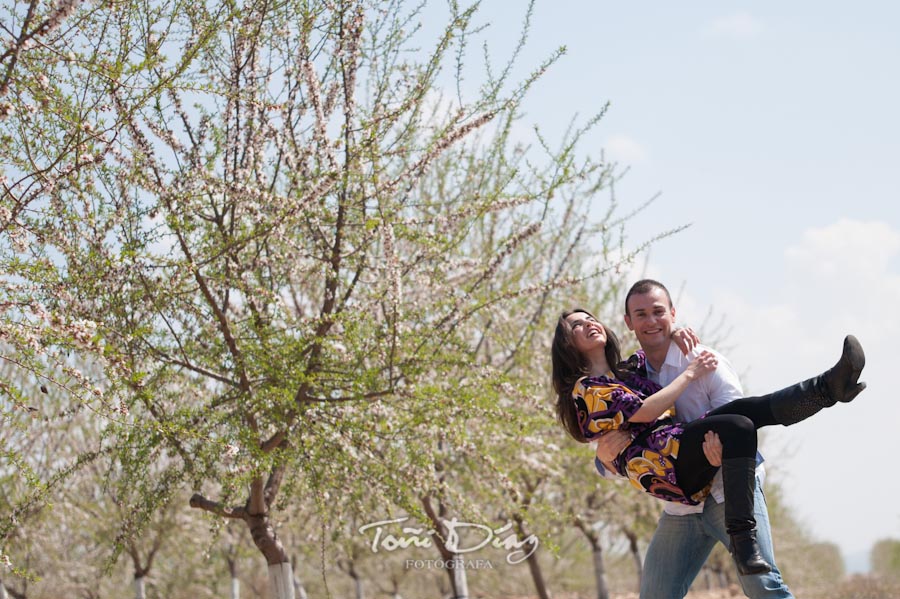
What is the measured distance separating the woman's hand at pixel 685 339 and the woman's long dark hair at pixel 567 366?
0.24 metres

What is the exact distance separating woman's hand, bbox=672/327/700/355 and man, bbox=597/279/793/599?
0.02 meters

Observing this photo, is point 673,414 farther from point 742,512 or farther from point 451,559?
point 451,559

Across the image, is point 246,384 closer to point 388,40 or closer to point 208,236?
point 208,236

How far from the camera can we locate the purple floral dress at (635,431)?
3129mm

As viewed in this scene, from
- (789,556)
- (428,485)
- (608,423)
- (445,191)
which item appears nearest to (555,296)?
(445,191)

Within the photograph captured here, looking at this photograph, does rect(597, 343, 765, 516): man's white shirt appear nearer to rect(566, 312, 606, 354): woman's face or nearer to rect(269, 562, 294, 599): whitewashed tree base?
rect(566, 312, 606, 354): woman's face

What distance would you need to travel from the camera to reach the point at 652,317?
11.4 ft

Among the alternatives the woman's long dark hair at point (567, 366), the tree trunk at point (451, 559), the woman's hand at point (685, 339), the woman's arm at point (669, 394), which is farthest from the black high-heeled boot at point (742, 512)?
the tree trunk at point (451, 559)

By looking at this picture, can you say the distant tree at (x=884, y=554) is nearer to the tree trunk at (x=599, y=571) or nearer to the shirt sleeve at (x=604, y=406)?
the tree trunk at (x=599, y=571)

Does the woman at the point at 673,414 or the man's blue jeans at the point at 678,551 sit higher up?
the woman at the point at 673,414

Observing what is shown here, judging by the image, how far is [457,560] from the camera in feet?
31.7

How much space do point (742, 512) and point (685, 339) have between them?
2.36 ft

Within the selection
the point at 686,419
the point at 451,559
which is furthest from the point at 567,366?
the point at 451,559

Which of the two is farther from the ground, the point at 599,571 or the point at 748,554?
the point at 599,571
